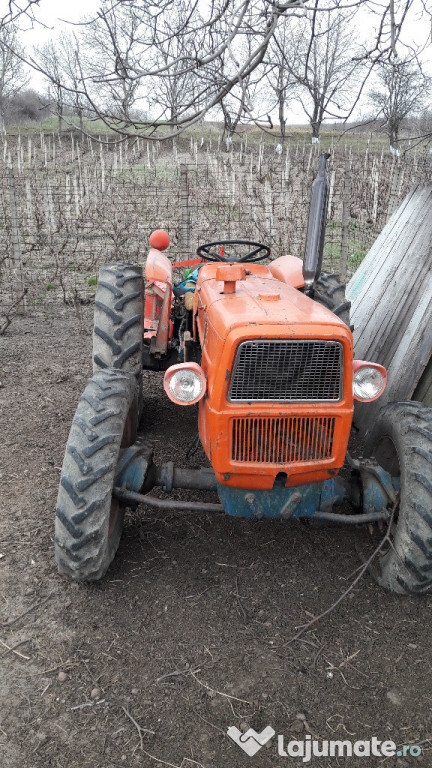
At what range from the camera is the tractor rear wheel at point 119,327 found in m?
3.73

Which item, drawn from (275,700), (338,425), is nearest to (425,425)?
(338,425)

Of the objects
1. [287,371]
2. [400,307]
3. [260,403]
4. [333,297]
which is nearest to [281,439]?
[260,403]

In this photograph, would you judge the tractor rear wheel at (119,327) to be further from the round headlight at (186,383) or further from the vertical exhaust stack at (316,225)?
the vertical exhaust stack at (316,225)

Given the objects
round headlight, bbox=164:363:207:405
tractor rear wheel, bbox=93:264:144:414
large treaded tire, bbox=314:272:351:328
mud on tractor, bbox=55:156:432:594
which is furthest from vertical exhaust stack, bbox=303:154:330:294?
tractor rear wheel, bbox=93:264:144:414

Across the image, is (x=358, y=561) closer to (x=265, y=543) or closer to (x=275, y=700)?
(x=265, y=543)

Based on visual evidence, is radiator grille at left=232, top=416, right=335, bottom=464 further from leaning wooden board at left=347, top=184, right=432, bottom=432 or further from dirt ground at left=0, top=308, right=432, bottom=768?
leaning wooden board at left=347, top=184, right=432, bottom=432

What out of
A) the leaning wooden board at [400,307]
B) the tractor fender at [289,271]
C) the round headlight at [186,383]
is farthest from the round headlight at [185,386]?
the leaning wooden board at [400,307]

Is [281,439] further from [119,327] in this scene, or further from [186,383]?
[119,327]

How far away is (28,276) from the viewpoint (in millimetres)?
8820

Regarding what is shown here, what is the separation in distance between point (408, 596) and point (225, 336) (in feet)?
5.02

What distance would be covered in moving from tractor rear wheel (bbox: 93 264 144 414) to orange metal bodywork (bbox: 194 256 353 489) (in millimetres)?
1061

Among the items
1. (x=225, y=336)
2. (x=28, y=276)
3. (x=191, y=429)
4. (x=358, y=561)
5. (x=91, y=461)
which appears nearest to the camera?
(x=225, y=336)

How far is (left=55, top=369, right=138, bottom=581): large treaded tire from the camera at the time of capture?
2.58 metres

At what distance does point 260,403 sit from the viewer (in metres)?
2.48
